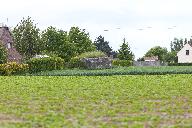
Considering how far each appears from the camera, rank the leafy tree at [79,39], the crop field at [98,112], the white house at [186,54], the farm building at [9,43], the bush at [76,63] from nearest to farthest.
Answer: the crop field at [98,112]
the bush at [76,63]
the farm building at [9,43]
the leafy tree at [79,39]
the white house at [186,54]

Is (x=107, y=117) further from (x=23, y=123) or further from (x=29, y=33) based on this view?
(x=29, y=33)

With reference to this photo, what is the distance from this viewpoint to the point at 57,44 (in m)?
81.2

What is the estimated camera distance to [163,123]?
37.2 feet

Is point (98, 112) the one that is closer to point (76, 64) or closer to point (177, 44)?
point (76, 64)

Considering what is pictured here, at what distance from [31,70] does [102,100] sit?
111ft

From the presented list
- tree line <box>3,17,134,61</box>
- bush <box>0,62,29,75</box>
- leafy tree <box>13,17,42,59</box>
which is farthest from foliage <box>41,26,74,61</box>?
bush <box>0,62,29,75</box>

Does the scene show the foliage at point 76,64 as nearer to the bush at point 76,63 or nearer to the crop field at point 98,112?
the bush at point 76,63

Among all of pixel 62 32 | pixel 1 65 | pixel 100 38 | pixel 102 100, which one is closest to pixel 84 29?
pixel 62 32

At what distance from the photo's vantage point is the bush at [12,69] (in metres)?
45.8

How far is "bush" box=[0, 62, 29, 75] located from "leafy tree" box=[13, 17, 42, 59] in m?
21.5

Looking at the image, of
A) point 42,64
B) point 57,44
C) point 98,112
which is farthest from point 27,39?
point 98,112

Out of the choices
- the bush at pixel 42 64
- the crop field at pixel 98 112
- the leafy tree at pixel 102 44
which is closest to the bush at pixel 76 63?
the bush at pixel 42 64

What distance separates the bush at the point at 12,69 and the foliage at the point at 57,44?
100ft

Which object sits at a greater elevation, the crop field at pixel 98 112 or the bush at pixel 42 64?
the bush at pixel 42 64
